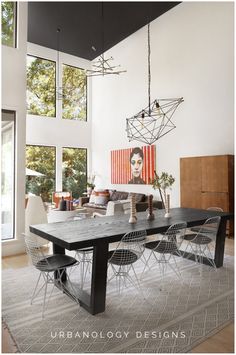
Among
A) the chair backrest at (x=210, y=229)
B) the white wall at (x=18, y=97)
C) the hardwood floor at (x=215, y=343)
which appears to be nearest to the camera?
the hardwood floor at (x=215, y=343)

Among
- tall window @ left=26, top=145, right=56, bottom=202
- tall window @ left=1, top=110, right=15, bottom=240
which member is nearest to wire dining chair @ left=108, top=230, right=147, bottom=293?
tall window @ left=1, top=110, right=15, bottom=240

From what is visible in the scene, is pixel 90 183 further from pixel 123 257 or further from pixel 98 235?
pixel 98 235

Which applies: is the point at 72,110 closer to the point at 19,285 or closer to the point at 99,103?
the point at 99,103

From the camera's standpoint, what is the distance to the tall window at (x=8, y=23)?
209 inches

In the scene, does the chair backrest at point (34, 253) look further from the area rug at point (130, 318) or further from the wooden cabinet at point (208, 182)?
the wooden cabinet at point (208, 182)

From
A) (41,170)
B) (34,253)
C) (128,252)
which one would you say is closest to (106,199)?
(41,170)

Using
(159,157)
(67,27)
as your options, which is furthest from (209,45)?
(67,27)

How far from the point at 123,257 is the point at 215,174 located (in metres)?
3.84

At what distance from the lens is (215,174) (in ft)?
20.5

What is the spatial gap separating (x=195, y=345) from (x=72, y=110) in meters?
9.70

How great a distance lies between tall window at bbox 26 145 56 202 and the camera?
1006cm

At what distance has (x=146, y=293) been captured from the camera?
3406 mm

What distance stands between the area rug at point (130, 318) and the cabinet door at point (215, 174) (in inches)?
106

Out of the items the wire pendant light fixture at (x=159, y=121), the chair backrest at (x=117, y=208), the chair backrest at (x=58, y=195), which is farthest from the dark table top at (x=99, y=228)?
the chair backrest at (x=58, y=195)
